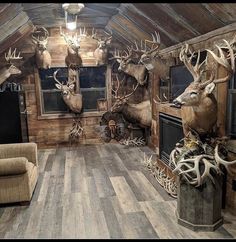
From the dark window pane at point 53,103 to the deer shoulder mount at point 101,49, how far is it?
1.32 m

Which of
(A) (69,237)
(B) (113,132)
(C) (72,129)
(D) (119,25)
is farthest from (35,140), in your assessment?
(A) (69,237)

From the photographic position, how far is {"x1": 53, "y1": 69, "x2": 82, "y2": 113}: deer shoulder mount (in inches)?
242

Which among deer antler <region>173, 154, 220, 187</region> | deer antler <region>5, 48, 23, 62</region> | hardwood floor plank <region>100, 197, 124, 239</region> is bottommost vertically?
hardwood floor plank <region>100, 197, 124, 239</region>

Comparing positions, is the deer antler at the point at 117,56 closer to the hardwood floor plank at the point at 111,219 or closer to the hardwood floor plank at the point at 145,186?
the hardwood floor plank at the point at 145,186

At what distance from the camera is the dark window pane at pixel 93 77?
657cm

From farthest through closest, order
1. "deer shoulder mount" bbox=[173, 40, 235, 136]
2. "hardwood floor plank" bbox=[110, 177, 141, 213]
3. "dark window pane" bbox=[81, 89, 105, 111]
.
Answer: "dark window pane" bbox=[81, 89, 105, 111], "hardwood floor plank" bbox=[110, 177, 141, 213], "deer shoulder mount" bbox=[173, 40, 235, 136]

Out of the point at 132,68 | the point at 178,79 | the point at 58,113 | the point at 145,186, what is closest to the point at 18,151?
the point at 145,186

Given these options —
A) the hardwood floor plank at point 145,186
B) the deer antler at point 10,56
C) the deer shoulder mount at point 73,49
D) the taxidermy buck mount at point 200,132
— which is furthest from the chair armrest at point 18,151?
the deer shoulder mount at point 73,49

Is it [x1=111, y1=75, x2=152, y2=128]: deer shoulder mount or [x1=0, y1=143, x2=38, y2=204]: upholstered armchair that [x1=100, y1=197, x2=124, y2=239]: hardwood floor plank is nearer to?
[x1=0, y1=143, x2=38, y2=204]: upholstered armchair

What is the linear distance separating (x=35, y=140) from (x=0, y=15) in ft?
12.0

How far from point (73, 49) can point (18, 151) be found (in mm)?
2895

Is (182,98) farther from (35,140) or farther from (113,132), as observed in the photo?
(35,140)

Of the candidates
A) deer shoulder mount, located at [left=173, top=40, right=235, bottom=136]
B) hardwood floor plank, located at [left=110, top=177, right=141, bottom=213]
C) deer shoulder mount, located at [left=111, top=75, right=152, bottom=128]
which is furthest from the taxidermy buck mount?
deer shoulder mount, located at [left=111, top=75, right=152, bottom=128]

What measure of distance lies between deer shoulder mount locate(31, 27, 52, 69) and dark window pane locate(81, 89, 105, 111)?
118 cm
